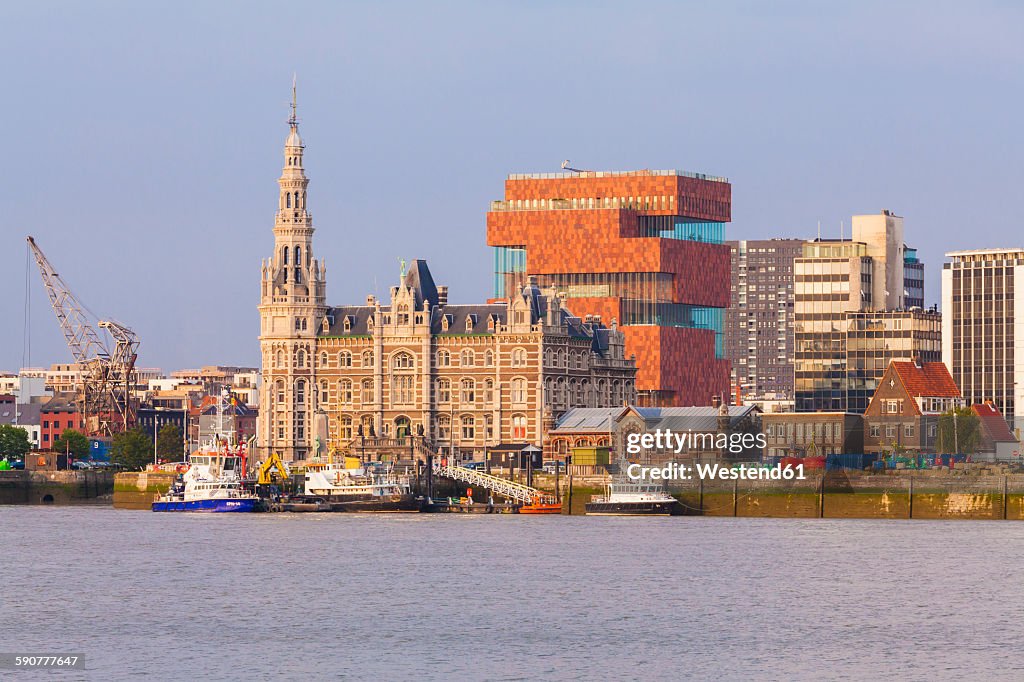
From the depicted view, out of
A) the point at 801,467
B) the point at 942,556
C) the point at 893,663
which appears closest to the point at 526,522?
the point at 801,467

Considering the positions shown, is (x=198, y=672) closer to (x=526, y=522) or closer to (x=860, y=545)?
(x=860, y=545)

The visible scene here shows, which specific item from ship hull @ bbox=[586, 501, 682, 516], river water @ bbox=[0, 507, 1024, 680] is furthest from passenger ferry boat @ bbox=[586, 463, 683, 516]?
river water @ bbox=[0, 507, 1024, 680]

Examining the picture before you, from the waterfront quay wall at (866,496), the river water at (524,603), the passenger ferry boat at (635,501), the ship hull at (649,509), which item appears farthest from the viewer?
the passenger ferry boat at (635,501)

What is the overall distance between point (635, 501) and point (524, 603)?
80.6 metres

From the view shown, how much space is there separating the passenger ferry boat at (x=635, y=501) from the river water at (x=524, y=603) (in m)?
22.2

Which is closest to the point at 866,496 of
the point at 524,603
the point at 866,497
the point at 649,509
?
the point at 866,497

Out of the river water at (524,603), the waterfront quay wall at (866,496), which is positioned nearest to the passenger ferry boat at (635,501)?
the waterfront quay wall at (866,496)

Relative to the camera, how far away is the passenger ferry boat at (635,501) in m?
193

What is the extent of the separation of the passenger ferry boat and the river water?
72.8 ft

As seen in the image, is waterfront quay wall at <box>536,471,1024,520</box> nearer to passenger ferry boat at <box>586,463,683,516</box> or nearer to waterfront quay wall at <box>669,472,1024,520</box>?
waterfront quay wall at <box>669,472,1024,520</box>

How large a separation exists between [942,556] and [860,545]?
12287mm

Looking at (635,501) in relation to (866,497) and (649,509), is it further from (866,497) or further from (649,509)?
(866,497)

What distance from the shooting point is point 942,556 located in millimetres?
139750

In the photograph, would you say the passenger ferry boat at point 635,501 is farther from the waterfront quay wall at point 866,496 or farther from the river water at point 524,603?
the river water at point 524,603
